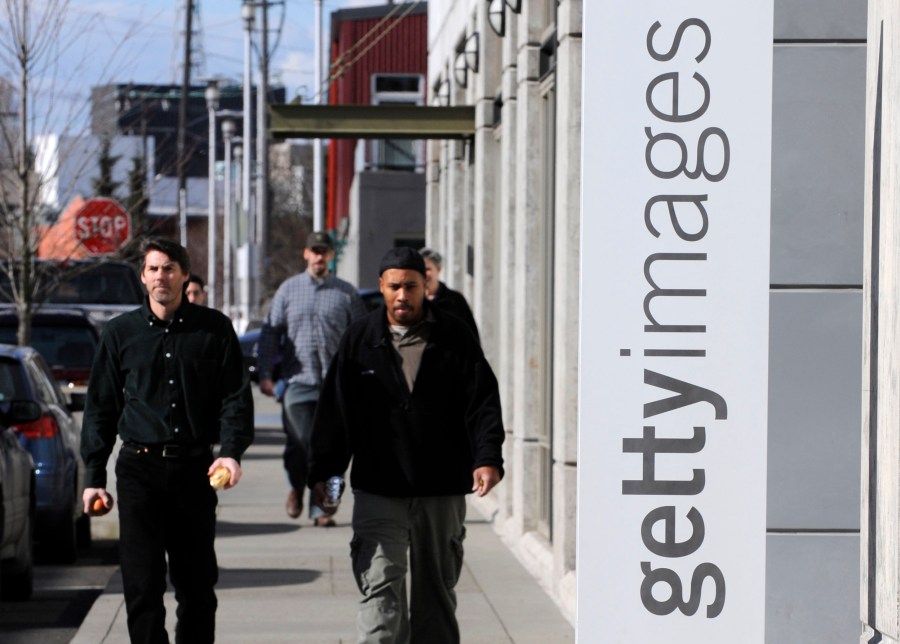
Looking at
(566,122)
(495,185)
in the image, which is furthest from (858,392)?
(495,185)

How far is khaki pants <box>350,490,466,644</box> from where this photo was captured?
7.05m

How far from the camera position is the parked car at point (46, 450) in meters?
11.7

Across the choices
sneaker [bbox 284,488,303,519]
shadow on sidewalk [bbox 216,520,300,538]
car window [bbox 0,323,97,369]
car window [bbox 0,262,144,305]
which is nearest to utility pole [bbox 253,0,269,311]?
car window [bbox 0,262,144,305]

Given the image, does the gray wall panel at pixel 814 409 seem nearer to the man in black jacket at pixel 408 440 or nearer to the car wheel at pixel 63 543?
the man in black jacket at pixel 408 440

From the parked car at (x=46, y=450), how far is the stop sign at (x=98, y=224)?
27.5ft

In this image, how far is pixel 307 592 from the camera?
10.3 m

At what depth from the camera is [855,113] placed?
5457mm

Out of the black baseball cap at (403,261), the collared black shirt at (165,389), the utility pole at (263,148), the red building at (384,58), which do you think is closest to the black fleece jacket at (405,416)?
the black baseball cap at (403,261)

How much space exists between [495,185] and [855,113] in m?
9.46

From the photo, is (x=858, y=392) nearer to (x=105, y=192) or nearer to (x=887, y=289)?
(x=887, y=289)

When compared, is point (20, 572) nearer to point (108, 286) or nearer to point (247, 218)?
point (108, 286)

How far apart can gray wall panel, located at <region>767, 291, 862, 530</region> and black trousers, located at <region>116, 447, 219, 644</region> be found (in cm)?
259

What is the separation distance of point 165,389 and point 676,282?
3105 mm

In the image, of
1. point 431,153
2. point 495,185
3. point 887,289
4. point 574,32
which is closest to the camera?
point 887,289
